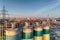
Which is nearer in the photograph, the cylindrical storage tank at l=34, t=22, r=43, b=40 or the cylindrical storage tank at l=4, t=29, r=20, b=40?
the cylindrical storage tank at l=4, t=29, r=20, b=40

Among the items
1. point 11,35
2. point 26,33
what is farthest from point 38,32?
point 11,35

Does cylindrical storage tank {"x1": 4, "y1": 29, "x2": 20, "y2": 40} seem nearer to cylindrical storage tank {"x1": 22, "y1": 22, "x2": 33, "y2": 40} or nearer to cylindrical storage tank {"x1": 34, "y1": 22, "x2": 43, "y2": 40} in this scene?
cylindrical storage tank {"x1": 22, "y1": 22, "x2": 33, "y2": 40}

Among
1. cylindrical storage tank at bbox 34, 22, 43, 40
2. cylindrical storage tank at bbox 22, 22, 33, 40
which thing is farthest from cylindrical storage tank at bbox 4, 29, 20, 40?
cylindrical storage tank at bbox 34, 22, 43, 40

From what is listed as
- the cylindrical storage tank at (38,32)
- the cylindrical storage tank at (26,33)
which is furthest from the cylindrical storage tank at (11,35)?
the cylindrical storage tank at (38,32)

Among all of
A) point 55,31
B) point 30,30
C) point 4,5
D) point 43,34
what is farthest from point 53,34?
point 4,5

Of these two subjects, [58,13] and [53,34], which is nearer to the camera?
[53,34]

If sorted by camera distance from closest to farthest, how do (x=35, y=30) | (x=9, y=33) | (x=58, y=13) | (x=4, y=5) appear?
(x=9, y=33), (x=35, y=30), (x=4, y=5), (x=58, y=13)

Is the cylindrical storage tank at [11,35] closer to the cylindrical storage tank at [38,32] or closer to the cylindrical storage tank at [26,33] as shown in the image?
the cylindrical storage tank at [26,33]

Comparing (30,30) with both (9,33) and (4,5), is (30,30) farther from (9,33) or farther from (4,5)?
(4,5)

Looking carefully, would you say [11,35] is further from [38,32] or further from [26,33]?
[38,32]

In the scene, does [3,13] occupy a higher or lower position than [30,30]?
higher

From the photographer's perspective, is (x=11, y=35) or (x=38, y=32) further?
(x=38, y=32)
